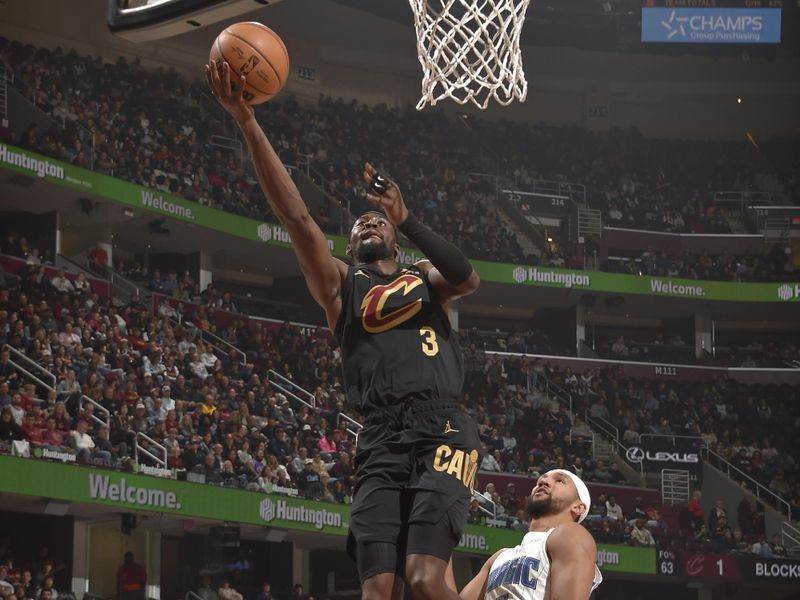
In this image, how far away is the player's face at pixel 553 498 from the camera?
217 inches

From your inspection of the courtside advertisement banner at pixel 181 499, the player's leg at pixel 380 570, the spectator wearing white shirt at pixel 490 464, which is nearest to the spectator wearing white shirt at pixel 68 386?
the courtside advertisement banner at pixel 181 499

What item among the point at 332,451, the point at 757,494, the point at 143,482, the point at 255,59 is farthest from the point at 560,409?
the point at 255,59

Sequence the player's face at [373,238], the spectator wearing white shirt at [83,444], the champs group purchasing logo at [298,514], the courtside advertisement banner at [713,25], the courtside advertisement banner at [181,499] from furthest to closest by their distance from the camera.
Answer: the courtside advertisement banner at [713,25], the champs group purchasing logo at [298,514], the spectator wearing white shirt at [83,444], the courtside advertisement banner at [181,499], the player's face at [373,238]

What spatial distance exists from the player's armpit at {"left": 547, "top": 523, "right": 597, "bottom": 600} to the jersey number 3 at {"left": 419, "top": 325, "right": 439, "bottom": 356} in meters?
0.89

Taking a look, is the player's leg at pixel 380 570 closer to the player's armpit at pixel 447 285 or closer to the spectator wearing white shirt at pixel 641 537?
the player's armpit at pixel 447 285

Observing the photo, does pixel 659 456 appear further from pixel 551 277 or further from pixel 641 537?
pixel 551 277

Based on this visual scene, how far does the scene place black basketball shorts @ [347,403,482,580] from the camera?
16.8ft

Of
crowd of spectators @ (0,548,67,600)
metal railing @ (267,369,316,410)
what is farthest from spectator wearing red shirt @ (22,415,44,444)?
metal railing @ (267,369,316,410)

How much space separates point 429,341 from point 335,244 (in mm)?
21535

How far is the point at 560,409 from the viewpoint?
27250mm

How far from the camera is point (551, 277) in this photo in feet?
97.3

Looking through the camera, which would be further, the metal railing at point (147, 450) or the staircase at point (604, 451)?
the staircase at point (604, 451)

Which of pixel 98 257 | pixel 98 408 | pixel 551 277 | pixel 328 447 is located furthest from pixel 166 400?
→ pixel 551 277

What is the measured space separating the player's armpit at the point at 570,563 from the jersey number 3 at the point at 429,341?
885 millimetres
